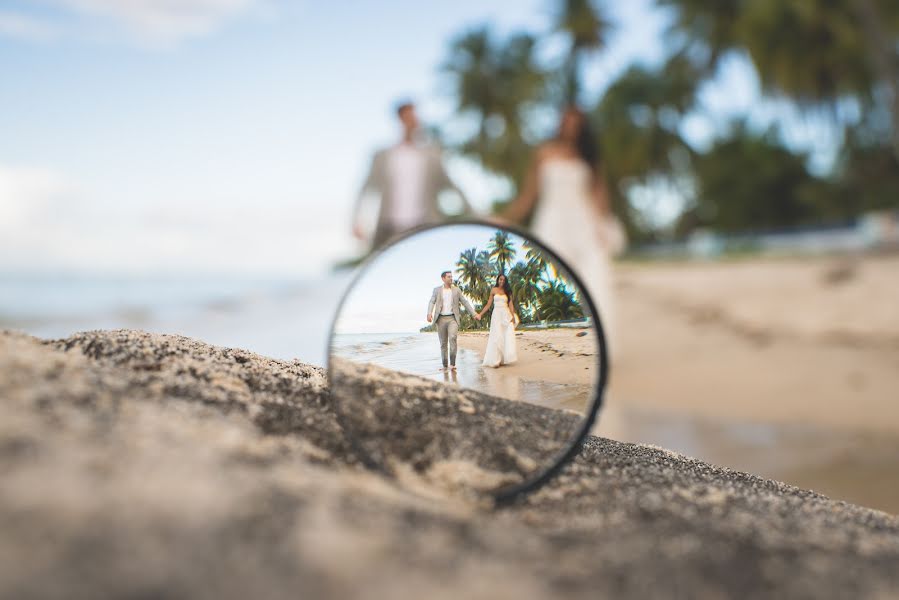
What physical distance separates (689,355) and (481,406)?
7258 millimetres

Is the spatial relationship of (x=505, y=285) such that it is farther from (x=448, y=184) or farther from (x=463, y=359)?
(x=448, y=184)

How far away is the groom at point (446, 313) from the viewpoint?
1.16 metres

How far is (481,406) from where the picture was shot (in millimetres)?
1183

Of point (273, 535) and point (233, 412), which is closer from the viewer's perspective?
point (273, 535)

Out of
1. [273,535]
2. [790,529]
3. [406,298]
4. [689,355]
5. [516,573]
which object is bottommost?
[689,355]

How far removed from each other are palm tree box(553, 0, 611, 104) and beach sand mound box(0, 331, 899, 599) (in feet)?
116

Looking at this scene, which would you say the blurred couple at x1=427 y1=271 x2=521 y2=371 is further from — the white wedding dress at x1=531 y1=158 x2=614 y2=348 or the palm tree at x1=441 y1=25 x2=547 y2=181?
the palm tree at x1=441 y1=25 x2=547 y2=181

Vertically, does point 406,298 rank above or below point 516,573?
above

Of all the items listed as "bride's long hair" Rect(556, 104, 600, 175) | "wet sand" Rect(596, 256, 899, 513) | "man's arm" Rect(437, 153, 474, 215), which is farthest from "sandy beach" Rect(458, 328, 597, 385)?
"bride's long hair" Rect(556, 104, 600, 175)

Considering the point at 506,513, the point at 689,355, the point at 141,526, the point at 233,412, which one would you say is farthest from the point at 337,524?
the point at 689,355

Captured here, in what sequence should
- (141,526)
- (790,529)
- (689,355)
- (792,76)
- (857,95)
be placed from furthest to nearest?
(857,95)
(792,76)
(689,355)
(790,529)
(141,526)

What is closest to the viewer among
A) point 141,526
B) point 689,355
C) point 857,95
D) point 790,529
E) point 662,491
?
point 141,526

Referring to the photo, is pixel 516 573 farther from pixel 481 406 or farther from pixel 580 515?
pixel 481 406

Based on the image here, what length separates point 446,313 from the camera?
1160 mm
